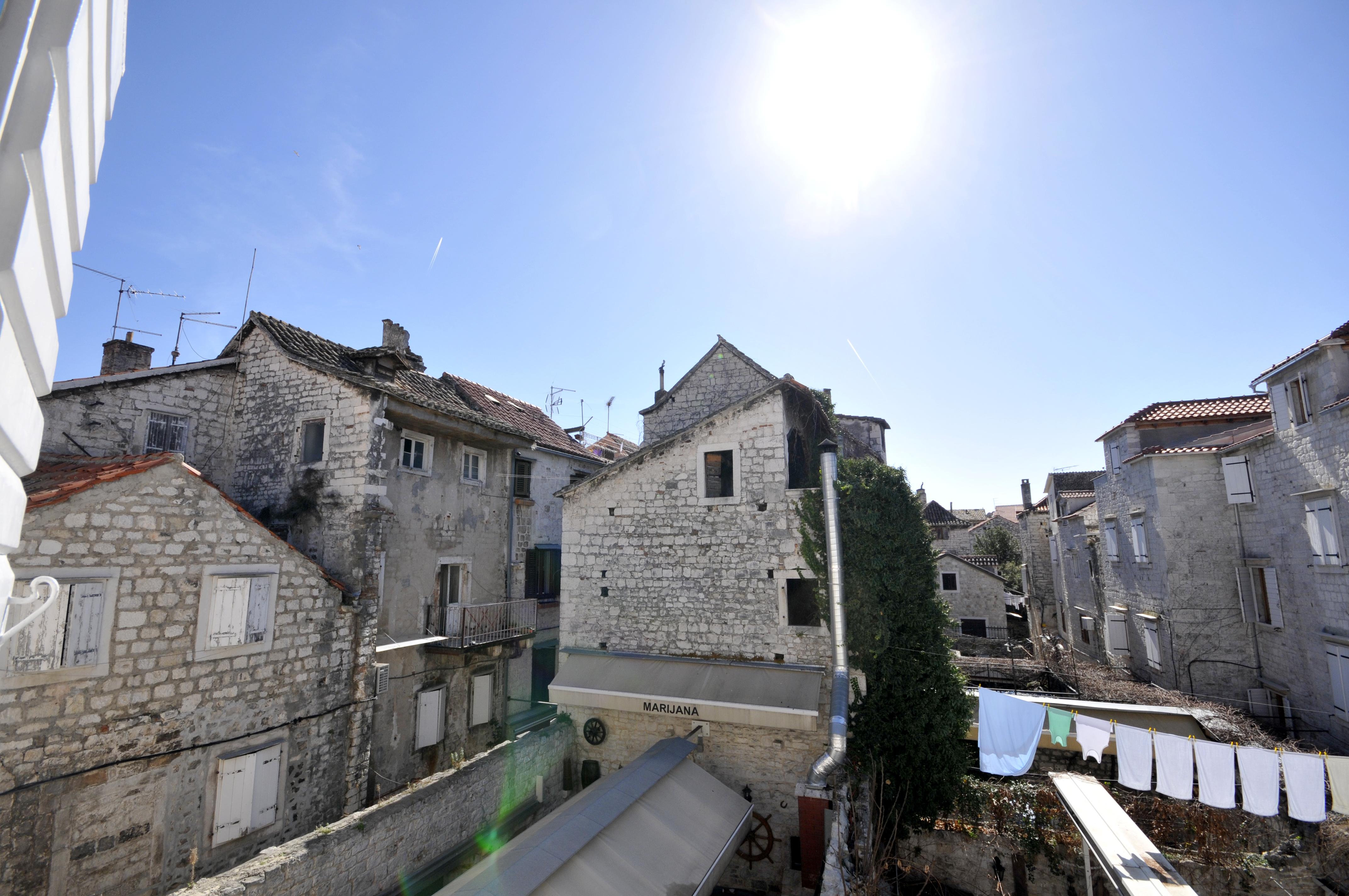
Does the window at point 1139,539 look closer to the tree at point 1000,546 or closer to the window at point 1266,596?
the window at point 1266,596

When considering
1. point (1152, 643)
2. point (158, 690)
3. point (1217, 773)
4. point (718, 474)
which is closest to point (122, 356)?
point (158, 690)

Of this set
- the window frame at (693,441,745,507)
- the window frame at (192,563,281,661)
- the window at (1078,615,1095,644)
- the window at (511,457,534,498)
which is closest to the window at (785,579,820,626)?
the window frame at (693,441,745,507)

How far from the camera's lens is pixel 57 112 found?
130 centimetres

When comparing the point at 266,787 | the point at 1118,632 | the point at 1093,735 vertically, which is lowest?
the point at 266,787

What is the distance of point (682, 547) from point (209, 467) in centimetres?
1115

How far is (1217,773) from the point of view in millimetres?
10766

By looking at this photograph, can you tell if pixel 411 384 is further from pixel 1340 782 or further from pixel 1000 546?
pixel 1000 546

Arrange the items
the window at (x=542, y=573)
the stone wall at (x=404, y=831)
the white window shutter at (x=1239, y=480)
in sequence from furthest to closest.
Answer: the window at (x=542, y=573)
the white window shutter at (x=1239, y=480)
the stone wall at (x=404, y=831)

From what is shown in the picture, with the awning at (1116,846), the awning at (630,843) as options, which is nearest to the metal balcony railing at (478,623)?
the awning at (630,843)

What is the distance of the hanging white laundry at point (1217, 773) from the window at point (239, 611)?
54.9 ft

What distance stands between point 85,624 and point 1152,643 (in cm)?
2736

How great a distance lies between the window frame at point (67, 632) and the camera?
327 inches

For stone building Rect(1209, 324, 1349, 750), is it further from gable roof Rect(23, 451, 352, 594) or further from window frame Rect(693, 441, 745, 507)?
gable roof Rect(23, 451, 352, 594)

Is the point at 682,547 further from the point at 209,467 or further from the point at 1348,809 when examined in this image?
the point at 1348,809
